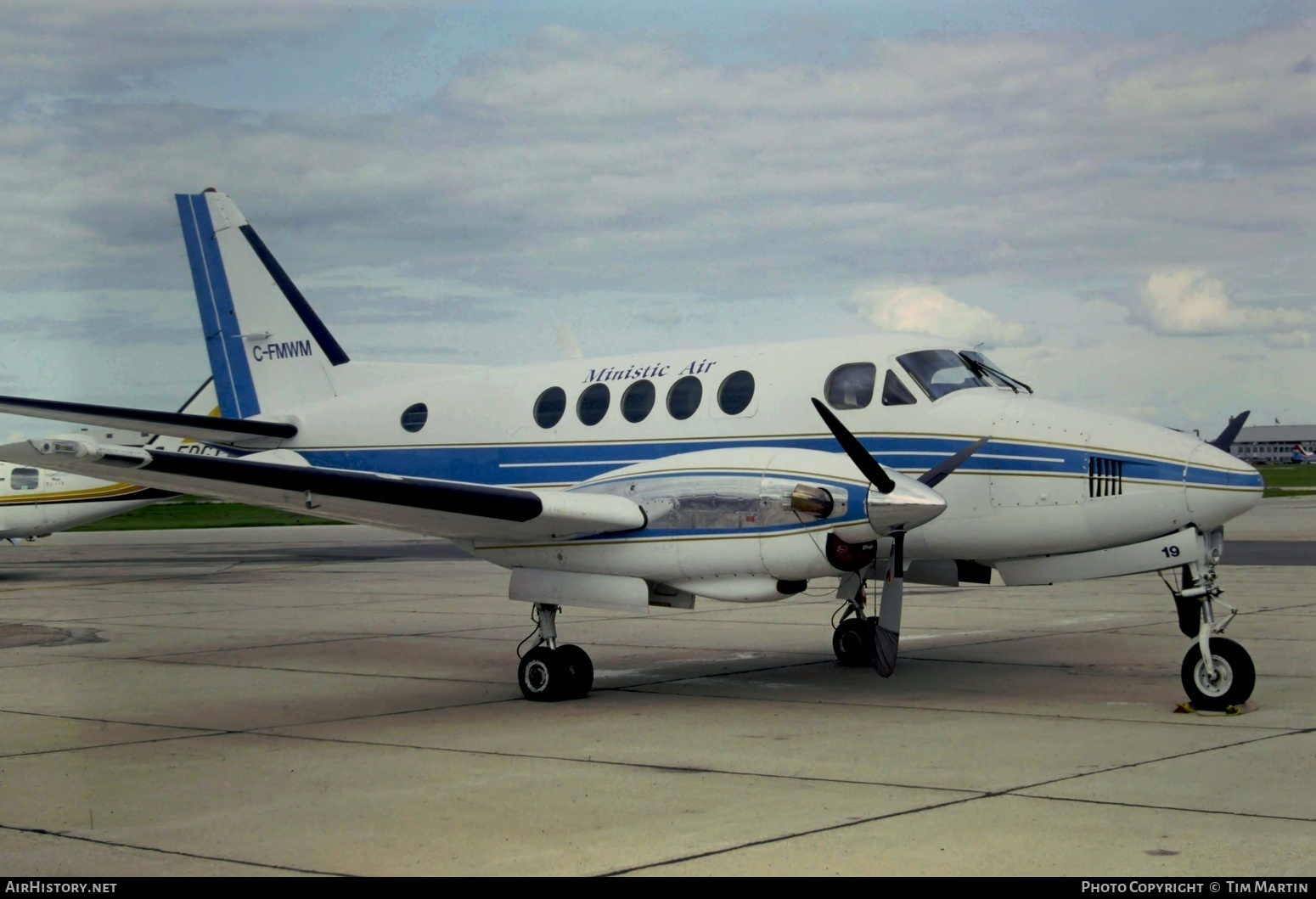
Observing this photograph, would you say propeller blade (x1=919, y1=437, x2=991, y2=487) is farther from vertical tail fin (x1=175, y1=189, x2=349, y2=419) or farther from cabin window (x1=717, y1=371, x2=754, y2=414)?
vertical tail fin (x1=175, y1=189, x2=349, y2=419)

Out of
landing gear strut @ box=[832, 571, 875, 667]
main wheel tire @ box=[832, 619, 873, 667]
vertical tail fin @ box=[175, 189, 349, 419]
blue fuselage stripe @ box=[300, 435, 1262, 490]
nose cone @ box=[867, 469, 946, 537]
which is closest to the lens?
nose cone @ box=[867, 469, 946, 537]

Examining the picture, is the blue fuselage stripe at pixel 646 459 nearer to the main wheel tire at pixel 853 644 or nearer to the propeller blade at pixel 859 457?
the propeller blade at pixel 859 457

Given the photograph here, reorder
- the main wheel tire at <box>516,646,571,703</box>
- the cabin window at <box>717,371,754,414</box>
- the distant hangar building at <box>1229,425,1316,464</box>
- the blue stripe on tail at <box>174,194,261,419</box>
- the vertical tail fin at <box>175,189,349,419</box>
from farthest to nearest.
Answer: the distant hangar building at <box>1229,425,1316,464</box>, the blue stripe on tail at <box>174,194,261,419</box>, the vertical tail fin at <box>175,189,349,419</box>, the cabin window at <box>717,371,754,414</box>, the main wheel tire at <box>516,646,571,703</box>

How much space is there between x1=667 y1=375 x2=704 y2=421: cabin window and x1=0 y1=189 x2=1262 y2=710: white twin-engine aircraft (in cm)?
2

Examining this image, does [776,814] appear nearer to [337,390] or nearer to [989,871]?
[989,871]

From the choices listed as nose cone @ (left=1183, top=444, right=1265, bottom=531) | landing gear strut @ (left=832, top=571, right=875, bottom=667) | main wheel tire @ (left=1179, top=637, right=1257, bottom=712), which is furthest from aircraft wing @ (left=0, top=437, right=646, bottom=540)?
main wheel tire @ (left=1179, top=637, right=1257, bottom=712)

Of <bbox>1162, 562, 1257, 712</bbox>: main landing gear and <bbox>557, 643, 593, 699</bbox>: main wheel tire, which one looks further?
<bbox>557, 643, 593, 699</bbox>: main wheel tire

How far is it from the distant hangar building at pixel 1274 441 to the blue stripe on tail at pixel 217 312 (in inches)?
4721

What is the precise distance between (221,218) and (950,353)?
8805 millimetres

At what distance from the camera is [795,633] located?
15148 millimetres

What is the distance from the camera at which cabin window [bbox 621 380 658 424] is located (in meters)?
11.2

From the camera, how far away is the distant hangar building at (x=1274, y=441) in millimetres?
132500

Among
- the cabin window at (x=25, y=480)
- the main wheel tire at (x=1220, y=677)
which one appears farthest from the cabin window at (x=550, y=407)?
the cabin window at (x=25, y=480)

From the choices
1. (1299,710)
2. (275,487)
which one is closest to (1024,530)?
(1299,710)
